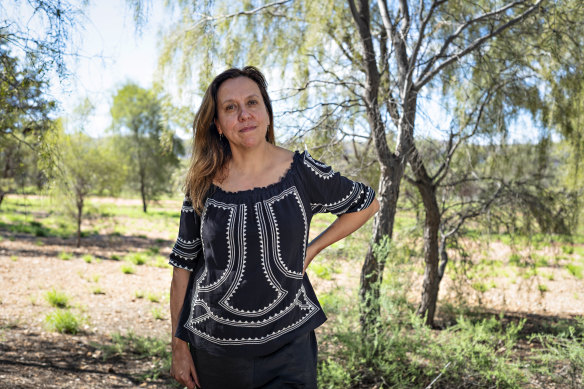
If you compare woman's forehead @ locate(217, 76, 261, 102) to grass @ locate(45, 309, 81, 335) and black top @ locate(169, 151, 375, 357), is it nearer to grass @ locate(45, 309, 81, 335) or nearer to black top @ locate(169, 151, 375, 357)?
black top @ locate(169, 151, 375, 357)

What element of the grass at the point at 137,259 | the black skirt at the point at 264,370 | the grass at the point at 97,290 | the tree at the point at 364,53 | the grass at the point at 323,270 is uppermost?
the tree at the point at 364,53

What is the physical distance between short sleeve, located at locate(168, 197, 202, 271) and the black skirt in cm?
30

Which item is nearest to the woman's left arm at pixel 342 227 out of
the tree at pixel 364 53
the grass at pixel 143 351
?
the tree at pixel 364 53

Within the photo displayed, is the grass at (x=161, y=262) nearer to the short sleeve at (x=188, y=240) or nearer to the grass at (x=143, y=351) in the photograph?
the grass at (x=143, y=351)

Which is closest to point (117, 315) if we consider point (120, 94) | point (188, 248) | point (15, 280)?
point (15, 280)

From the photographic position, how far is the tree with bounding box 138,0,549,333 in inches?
183

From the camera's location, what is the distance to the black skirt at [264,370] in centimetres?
155

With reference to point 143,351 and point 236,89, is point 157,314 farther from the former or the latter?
point 236,89

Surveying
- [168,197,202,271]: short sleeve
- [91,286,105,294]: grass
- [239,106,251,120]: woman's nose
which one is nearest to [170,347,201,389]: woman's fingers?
[168,197,202,271]: short sleeve

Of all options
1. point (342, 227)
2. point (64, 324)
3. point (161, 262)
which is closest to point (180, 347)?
point (342, 227)

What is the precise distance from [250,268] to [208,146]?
472 millimetres

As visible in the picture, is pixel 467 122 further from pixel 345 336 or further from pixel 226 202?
pixel 226 202

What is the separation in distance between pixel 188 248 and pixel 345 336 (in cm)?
282

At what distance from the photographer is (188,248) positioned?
66.4 inches
